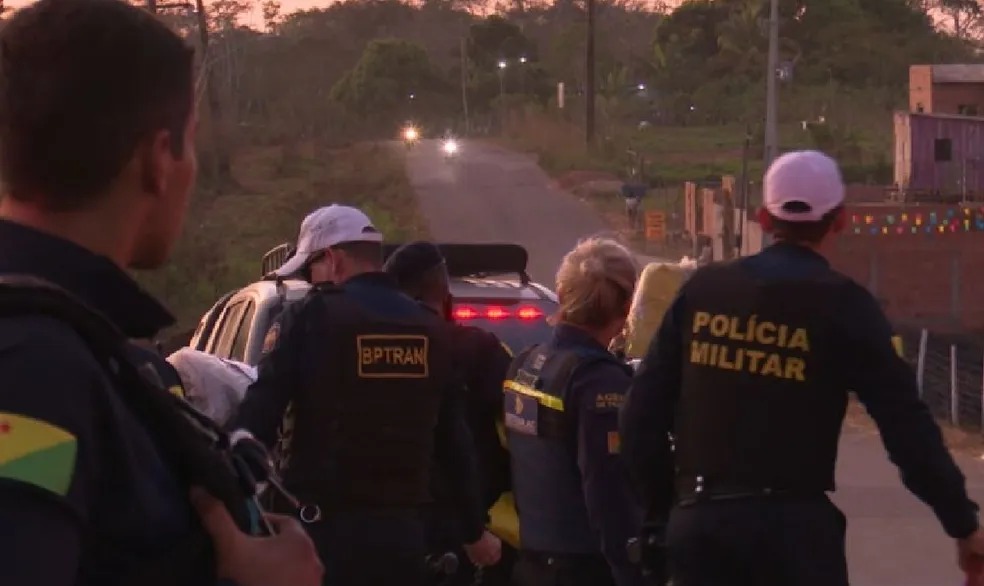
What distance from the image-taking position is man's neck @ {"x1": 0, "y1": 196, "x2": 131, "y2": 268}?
5.66 ft

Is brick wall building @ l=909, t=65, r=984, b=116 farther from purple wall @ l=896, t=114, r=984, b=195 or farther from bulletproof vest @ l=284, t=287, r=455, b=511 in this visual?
bulletproof vest @ l=284, t=287, r=455, b=511

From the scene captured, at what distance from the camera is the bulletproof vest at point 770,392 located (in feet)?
13.7

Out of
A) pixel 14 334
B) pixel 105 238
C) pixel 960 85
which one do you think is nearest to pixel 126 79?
pixel 105 238

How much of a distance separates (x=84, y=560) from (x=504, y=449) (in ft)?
13.7

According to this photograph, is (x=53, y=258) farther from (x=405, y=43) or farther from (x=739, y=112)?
(x=405, y=43)

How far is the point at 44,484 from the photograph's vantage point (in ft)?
4.95

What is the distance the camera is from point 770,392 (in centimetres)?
420

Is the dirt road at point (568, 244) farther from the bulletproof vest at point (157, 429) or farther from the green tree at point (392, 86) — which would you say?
the green tree at point (392, 86)

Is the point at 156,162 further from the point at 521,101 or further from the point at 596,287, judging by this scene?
the point at 521,101

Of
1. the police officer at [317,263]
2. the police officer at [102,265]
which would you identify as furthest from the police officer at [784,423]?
the police officer at [102,265]

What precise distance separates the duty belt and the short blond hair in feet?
2.15

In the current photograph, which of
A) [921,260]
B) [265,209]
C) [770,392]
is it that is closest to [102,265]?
[770,392]

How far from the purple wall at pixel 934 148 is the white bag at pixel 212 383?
3517 cm

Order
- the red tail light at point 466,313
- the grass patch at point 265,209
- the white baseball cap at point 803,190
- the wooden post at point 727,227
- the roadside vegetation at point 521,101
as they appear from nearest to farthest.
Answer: the white baseball cap at point 803,190 → the red tail light at point 466,313 → the wooden post at point 727,227 → the grass patch at point 265,209 → the roadside vegetation at point 521,101
